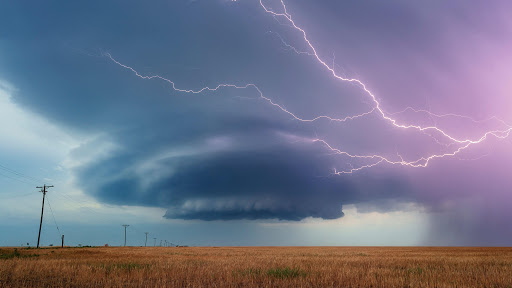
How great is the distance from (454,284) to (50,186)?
62502 mm

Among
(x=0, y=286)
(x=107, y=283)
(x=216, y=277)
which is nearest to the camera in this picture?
(x=0, y=286)

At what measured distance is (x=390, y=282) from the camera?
9.97m

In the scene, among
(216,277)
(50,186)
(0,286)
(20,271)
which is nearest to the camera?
(0,286)

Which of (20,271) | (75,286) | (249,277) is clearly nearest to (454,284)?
(249,277)

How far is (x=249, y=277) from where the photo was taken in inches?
441

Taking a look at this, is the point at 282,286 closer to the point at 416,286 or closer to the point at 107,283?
the point at 416,286

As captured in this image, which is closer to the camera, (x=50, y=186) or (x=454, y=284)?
(x=454, y=284)

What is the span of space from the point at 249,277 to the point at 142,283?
327 centimetres

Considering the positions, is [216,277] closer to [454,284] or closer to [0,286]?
[0,286]

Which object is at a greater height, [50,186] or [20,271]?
[50,186]

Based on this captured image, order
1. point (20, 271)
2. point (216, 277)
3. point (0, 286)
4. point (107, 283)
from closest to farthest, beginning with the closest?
1. point (0, 286)
2. point (107, 283)
3. point (216, 277)
4. point (20, 271)

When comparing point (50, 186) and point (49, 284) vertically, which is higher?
point (50, 186)

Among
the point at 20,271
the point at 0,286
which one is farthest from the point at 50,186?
the point at 0,286

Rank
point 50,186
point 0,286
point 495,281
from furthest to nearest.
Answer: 1. point 50,186
2. point 495,281
3. point 0,286
